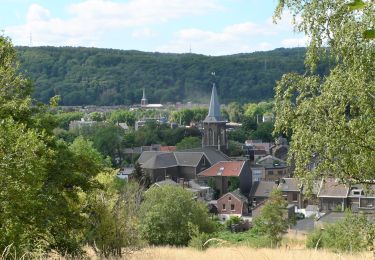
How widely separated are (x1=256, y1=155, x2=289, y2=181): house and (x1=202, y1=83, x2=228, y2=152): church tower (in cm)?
571

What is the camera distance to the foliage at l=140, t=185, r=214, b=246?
2806cm

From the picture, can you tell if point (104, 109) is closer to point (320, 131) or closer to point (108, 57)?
point (108, 57)

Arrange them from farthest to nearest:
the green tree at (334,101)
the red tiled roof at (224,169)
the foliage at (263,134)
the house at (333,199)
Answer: the foliage at (263,134) < the red tiled roof at (224,169) < the house at (333,199) < the green tree at (334,101)

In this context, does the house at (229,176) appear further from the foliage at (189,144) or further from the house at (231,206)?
the foliage at (189,144)

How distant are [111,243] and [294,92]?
5.66 metres

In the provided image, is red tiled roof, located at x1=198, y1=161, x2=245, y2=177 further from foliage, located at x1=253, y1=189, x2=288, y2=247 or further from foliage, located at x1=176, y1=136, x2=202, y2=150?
foliage, located at x1=253, y1=189, x2=288, y2=247

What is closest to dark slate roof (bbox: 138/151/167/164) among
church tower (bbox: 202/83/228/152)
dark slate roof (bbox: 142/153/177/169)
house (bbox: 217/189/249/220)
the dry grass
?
dark slate roof (bbox: 142/153/177/169)

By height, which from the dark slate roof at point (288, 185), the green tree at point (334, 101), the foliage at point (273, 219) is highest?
the green tree at point (334, 101)

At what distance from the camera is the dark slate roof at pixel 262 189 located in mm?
53469

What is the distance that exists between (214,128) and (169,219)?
4476 centimetres

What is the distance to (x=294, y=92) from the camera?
10.7m

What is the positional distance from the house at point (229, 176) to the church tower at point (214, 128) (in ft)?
42.0

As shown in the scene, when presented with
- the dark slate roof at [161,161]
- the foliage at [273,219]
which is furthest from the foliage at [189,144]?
the foliage at [273,219]

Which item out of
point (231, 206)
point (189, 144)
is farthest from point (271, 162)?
point (231, 206)
